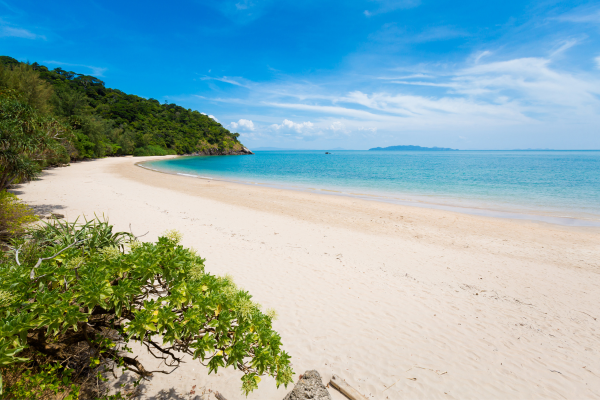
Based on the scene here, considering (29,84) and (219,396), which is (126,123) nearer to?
(29,84)

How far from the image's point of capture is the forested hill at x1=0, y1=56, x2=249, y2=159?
176 ft

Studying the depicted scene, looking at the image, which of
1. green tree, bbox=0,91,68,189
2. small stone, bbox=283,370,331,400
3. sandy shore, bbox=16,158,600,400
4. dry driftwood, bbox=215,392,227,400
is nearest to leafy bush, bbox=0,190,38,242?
green tree, bbox=0,91,68,189

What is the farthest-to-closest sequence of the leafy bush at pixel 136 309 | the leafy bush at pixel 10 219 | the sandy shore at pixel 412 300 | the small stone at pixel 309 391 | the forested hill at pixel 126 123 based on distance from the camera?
the forested hill at pixel 126 123 < the leafy bush at pixel 10 219 < the sandy shore at pixel 412 300 < the small stone at pixel 309 391 < the leafy bush at pixel 136 309

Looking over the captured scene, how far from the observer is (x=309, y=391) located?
3178mm

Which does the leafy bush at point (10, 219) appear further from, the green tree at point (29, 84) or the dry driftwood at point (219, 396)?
the green tree at point (29, 84)

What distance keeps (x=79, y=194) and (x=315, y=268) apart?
1499 centimetres

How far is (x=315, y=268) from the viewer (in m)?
7.30

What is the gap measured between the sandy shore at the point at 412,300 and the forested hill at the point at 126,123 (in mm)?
43329

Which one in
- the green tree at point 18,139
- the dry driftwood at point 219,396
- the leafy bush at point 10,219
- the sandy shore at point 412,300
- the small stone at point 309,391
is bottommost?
the sandy shore at point 412,300

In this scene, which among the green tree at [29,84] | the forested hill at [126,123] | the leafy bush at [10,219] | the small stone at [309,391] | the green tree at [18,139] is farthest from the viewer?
the forested hill at [126,123]

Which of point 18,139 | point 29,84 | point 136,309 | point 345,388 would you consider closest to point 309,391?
point 345,388

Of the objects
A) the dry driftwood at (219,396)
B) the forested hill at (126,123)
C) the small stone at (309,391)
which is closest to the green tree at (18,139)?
the dry driftwood at (219,396)

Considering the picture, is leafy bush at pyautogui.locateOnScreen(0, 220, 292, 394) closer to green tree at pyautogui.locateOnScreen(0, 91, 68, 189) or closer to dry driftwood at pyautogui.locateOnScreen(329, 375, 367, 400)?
dry driftwood at pyautogui.locateOnScreen(329, 375, 367, 400)

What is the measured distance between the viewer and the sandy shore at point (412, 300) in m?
3.93
